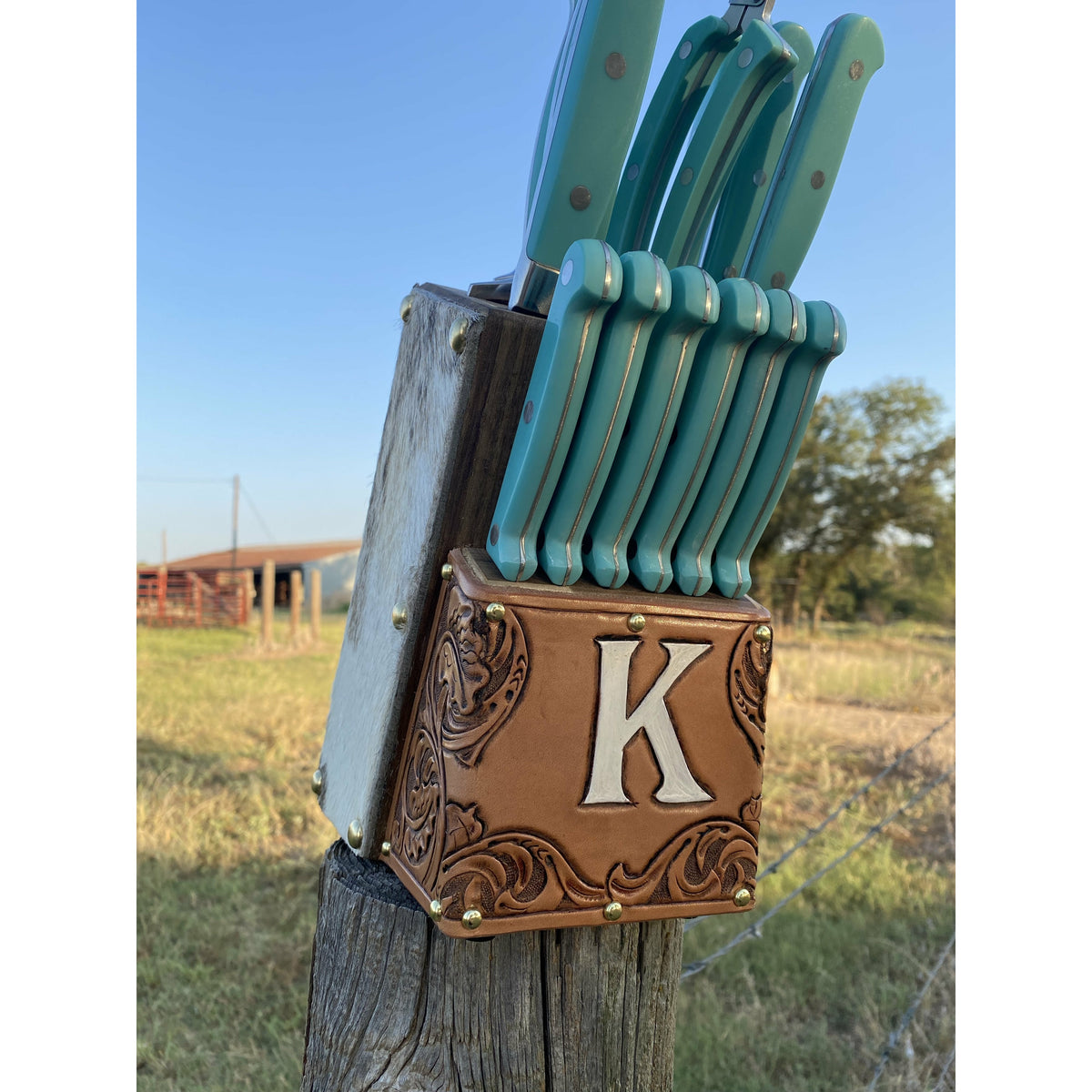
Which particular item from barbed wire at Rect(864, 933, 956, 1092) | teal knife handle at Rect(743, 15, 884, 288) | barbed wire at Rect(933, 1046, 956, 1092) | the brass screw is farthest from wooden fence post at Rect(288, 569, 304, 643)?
teal knife handle at Rect(743, 15, 884, 288)

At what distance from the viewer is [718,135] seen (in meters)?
0.83

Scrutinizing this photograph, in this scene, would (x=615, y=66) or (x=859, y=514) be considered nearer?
(x=615, y=66)

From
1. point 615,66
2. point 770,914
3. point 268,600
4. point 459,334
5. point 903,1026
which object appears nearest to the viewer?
point 615,66

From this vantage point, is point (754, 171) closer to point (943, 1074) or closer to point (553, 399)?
point (553, 399)

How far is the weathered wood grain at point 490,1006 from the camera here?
0.88 m

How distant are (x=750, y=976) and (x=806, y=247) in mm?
2139

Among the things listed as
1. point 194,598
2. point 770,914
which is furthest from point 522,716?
point 194,598

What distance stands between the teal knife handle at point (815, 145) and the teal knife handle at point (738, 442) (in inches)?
3.0

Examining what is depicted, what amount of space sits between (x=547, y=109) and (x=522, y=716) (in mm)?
582

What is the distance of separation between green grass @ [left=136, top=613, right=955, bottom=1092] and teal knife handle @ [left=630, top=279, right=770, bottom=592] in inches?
68.5

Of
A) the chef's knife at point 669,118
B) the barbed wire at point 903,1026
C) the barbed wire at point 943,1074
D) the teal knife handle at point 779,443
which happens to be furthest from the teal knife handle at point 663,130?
the barbed wire at point 943,1074

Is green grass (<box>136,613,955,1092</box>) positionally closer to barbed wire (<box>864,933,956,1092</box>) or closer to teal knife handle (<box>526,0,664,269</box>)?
barbed wire (<box>864,933,956,1092</box>)

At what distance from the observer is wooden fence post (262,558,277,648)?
5.09 m

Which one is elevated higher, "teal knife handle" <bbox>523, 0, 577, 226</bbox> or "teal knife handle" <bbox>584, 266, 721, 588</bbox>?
"teal knife handle" <bbox>523, 0, 577, 226</bbox>
